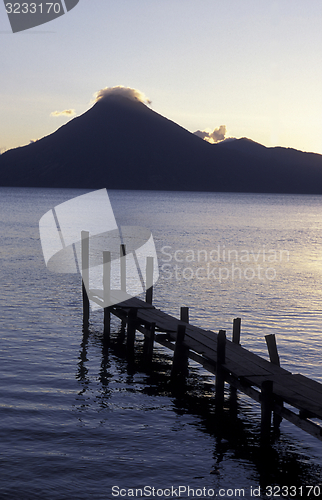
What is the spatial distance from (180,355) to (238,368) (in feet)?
8.35

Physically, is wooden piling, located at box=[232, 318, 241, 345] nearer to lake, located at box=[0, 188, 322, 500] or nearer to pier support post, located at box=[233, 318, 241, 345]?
pier support post, located at box=[233, 318, 241, 345]

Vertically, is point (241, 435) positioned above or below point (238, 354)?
below

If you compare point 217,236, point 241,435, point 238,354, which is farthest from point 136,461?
point 217,236

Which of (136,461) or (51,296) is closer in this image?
(136,461)

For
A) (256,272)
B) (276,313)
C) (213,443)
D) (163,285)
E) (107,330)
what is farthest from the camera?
(256,272)

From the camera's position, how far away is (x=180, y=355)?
45.4ft

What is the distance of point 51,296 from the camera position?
980 inches

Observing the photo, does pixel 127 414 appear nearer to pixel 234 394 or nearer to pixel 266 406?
pixel 234 394

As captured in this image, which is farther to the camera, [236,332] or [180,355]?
[236,332]

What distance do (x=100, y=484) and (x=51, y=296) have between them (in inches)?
639

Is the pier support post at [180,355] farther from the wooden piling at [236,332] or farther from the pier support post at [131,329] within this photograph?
the pier support post at [131,329]

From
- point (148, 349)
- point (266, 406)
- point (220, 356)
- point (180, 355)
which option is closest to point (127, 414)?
point (180, 355)

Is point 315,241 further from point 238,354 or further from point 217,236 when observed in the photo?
point 238,354

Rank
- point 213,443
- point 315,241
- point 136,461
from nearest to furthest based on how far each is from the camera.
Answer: point 136,461 → point 213,443 → point 315,241
